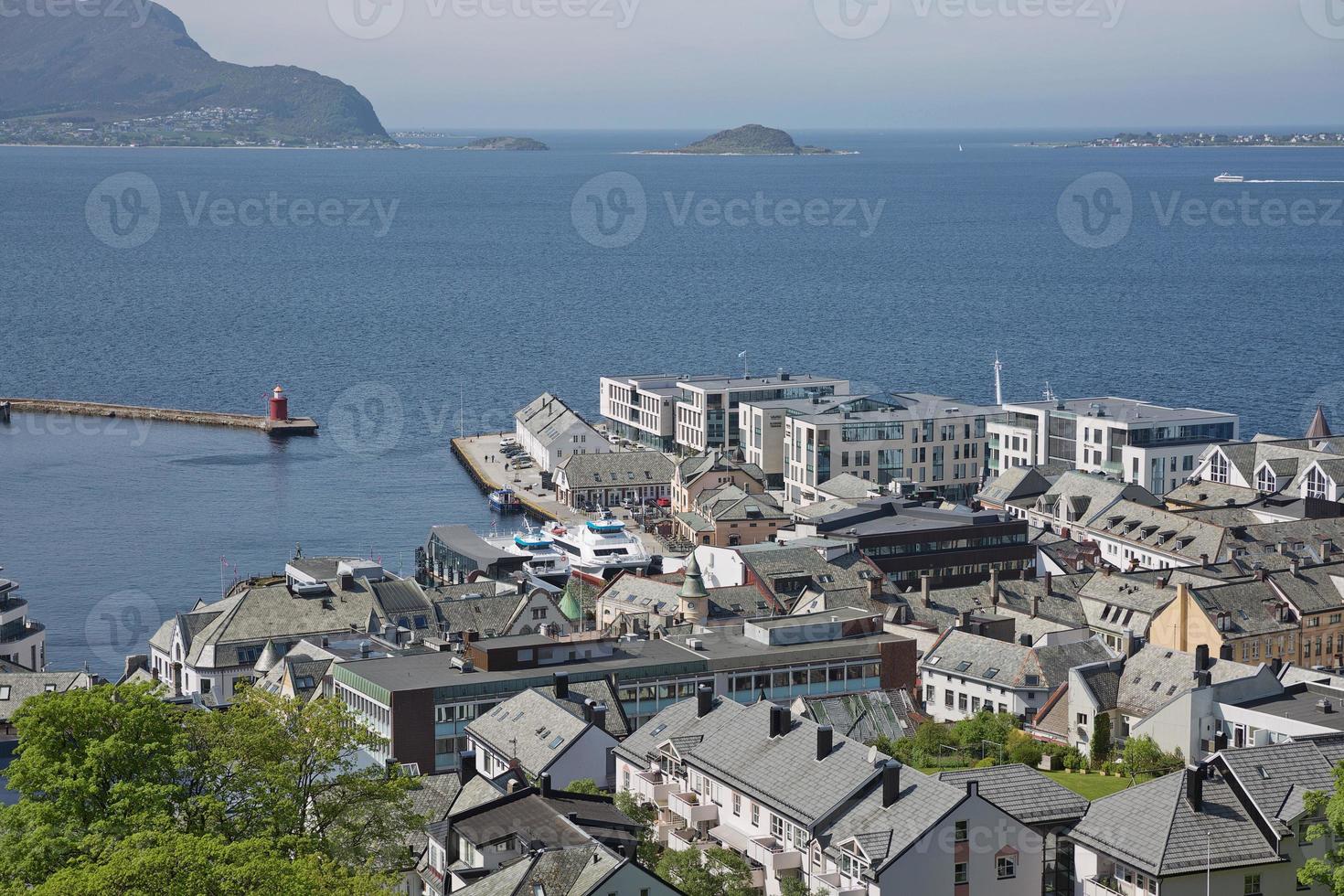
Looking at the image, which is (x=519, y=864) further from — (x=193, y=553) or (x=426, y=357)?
(x=426, y=357)

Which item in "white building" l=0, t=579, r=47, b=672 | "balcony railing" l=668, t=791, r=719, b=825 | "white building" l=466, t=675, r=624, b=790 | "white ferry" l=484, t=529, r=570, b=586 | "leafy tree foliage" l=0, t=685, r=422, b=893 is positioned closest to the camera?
"leafy tree foliage" l=0, t=685, r=422, b=893

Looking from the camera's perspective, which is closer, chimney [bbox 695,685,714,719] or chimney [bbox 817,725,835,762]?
chimney [bbox 817,725,835,762]

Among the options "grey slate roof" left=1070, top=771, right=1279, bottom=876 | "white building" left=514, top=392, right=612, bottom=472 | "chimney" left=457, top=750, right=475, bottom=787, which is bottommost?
"white building" left=514, top=392, right=612, bottom=472

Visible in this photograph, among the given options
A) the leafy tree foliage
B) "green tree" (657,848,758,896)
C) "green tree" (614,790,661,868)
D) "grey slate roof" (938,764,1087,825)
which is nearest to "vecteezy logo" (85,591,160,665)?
"green tree" (614,790,661,868)

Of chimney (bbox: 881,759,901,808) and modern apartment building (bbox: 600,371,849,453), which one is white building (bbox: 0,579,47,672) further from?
modern apartment building (bbox: 600,371,849,453)

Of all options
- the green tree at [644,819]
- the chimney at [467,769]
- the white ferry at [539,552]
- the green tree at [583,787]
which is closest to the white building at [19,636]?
the white ferry at [539,552]

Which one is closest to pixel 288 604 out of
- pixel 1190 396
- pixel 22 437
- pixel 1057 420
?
pixel 1057 420
